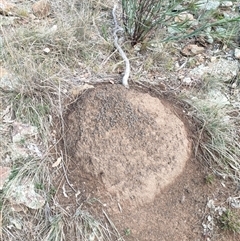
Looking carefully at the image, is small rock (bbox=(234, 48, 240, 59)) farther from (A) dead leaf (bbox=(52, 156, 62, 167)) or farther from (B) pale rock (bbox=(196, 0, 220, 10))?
(A) dead leaf (bbox=(52, 156, 62, 167))

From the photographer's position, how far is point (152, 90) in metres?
2.07

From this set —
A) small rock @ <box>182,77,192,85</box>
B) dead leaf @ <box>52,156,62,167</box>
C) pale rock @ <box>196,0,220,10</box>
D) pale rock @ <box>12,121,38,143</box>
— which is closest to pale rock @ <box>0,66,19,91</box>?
pale rock @ <box>12,121,38,143</box>

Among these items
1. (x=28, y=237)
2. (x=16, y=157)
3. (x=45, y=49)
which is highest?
(x=45, y=49)

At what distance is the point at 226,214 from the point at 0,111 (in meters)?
1.10

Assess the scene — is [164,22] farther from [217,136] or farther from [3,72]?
[3,72]

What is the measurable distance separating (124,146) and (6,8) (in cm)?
124

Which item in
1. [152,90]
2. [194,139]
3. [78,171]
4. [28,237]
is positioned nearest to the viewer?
[28,237]

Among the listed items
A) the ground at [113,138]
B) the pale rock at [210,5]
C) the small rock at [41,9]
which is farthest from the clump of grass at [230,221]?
the small rock at [41,9]

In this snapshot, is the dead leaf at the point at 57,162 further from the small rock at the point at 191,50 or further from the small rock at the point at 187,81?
the small rock at the point at 191,50

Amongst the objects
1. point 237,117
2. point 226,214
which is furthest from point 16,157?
point 237,117

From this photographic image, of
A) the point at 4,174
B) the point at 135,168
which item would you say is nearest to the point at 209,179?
the point at 135,168

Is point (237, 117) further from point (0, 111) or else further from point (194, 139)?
point (0, 111)

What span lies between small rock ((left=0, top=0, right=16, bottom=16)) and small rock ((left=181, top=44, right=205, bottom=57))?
3.42ft

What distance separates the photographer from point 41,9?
8.05 ft
